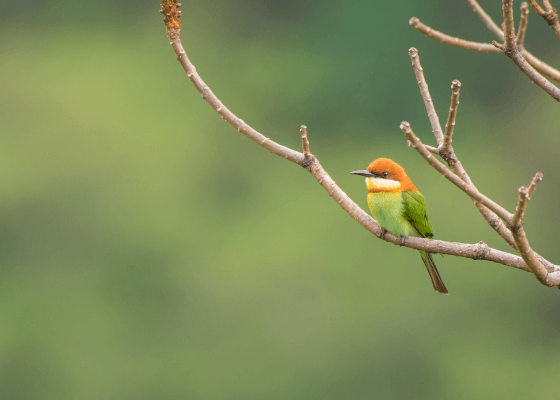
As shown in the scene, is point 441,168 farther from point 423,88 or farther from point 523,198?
point 423,88

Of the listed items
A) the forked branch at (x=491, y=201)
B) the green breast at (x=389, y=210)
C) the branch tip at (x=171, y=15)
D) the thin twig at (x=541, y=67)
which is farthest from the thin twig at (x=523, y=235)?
the green breast at (x=389, y=210)

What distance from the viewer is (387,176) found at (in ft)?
8.48

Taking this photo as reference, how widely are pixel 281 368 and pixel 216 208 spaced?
3.94 meters

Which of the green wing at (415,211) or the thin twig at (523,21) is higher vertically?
the thin twig at (523,21)

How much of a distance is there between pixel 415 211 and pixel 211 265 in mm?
10333

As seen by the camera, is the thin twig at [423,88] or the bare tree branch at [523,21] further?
the thin twig at [423,88]

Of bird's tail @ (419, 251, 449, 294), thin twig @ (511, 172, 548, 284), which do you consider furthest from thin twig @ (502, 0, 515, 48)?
bird's tail @ (419, 251, 449, 294)

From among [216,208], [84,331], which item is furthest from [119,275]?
[216,208]

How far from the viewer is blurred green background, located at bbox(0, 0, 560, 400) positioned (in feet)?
39.5

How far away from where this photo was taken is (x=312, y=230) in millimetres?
12914

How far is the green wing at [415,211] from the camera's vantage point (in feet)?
8.50

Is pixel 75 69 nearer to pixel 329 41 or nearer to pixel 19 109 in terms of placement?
pixel 19 109

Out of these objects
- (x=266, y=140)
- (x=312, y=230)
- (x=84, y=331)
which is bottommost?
(x=84, y=331)

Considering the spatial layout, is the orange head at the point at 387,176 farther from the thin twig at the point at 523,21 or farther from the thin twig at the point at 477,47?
the thin twig at the point at 523,21
